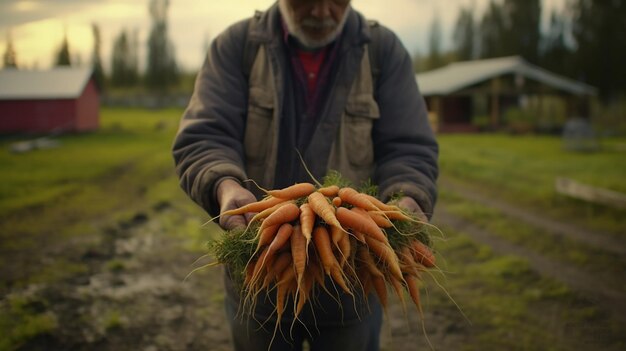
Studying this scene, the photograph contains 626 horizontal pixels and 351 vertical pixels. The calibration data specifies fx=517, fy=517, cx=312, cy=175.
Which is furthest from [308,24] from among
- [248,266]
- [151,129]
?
[151,129]

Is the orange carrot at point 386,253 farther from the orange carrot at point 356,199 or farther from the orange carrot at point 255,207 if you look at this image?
the orange carrot at point 255,207

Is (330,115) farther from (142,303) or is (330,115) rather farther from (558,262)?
(558,262)

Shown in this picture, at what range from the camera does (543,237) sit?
8164 millimetres

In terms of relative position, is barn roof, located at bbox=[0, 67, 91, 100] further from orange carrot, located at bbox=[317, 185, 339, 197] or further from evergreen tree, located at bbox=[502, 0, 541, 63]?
evergreen tree, located at bbox=[502, 0, 541, 63]

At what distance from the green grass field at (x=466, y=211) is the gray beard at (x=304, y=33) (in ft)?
6.83

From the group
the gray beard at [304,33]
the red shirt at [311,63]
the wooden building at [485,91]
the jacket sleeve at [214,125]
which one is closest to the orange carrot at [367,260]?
the jacket sleeve at [214,125]

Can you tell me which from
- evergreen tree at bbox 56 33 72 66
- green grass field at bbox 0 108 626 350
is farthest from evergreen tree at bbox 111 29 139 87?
green grass field at bbox 0 108 626 350

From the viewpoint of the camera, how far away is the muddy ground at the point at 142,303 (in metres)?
4.80

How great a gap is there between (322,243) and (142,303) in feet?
13.4

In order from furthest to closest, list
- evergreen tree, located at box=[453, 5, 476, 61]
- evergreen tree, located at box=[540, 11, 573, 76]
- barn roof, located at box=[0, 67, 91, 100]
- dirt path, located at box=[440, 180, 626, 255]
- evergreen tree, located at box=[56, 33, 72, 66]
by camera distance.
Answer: evergreen tree, located at box=[453, 5, 476, 61] → evergreen tree, located at box=[540, 11, 573, 76] → evergreen tree, located at box=[56, 33, 72, 66] → barn roof, located at box=[0, 67, 91, 100] → dirt path, located at box=[440, 180, 626, 255]

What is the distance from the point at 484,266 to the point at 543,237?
1919mm

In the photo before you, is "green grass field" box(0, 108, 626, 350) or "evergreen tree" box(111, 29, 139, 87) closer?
"green grass field" box(0, 108, 626, 350)

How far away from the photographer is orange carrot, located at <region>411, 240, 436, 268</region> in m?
2.45

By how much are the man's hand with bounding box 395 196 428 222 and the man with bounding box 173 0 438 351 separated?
1.5 inches
